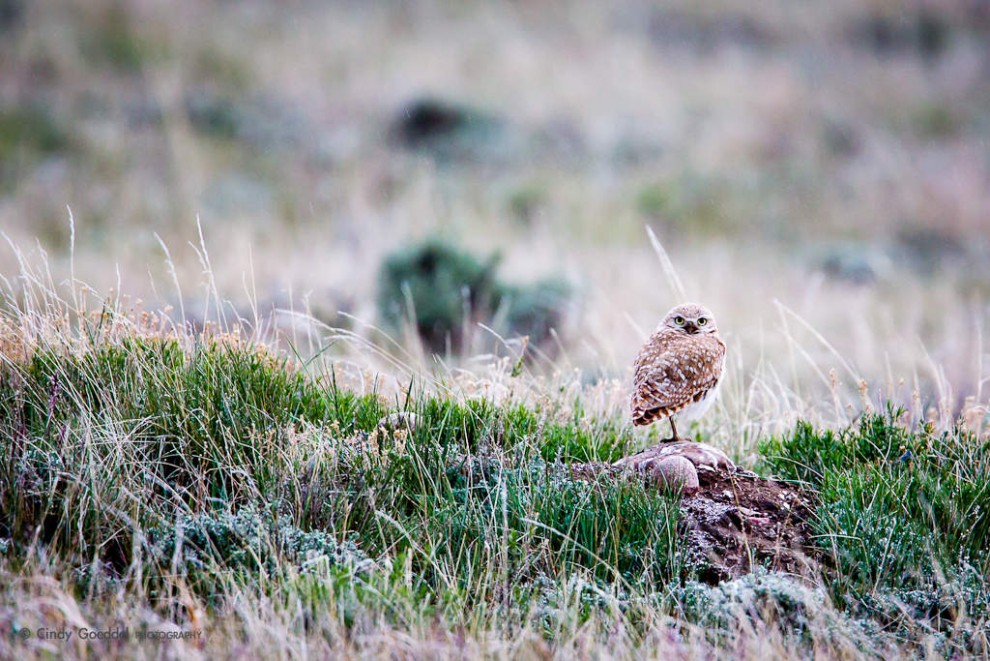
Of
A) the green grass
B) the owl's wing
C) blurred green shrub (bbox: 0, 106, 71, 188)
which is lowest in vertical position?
the green grass

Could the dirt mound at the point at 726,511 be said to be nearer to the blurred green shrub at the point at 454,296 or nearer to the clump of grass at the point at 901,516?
the clump of grass at the point at 901,516

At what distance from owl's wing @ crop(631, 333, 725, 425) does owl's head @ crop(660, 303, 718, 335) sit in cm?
7

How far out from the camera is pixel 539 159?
22.5m

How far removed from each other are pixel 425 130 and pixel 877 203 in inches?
416

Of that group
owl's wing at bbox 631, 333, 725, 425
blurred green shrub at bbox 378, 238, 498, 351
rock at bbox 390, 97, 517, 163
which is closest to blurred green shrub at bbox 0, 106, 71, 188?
rock at bbox 390, 97, 517, 163

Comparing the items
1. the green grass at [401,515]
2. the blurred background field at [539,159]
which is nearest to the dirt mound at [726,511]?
the green grass at [401,515]

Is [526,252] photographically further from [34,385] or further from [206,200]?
[34,385]

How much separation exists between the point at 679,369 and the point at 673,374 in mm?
44

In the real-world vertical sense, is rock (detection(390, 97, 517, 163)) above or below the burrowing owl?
above

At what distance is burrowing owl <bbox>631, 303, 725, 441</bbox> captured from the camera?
445 cm

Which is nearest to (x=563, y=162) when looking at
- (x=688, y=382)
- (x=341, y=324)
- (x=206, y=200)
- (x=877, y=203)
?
(x=877, y=203)

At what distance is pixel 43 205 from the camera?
15.9m

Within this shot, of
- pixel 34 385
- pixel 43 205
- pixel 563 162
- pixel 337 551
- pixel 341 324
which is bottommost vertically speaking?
pixel 337 551

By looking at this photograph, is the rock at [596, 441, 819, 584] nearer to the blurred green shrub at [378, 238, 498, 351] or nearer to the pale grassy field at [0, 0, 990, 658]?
the pale grassy field at [0, 0, 990, 658]
